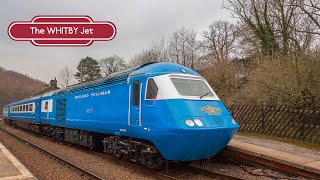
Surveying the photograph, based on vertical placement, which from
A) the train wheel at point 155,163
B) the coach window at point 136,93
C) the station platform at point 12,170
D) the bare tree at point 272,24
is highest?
the bare tree at point 272,24

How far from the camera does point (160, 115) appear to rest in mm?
8422

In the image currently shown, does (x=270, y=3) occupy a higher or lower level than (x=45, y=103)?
higher

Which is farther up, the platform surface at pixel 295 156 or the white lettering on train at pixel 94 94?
the white lettering on train at pixel 94 94

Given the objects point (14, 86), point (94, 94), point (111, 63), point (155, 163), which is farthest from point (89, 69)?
point (14, 86)

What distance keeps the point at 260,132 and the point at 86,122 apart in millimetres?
8322

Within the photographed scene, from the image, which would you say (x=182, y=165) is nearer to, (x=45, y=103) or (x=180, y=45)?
(x=45, y=103)

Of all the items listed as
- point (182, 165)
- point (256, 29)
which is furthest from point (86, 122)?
point (256, 29)

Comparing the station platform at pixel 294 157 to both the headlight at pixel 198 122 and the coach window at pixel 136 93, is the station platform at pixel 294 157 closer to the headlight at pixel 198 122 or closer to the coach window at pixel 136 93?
the headlight at pixel 198 122

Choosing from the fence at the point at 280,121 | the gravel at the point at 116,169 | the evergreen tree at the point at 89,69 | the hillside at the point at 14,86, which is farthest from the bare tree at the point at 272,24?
the hillside at the point at 14,86

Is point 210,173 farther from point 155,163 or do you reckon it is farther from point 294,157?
point 294,157

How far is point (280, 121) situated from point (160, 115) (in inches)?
314

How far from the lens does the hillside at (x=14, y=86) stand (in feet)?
388

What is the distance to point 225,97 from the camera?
26125 mm

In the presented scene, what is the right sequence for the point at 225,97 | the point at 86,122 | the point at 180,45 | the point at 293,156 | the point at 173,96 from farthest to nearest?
the point at 180,45 → the point at 225,97 → the point at 86,122 → the point at 293,156 → the point at 173,96
